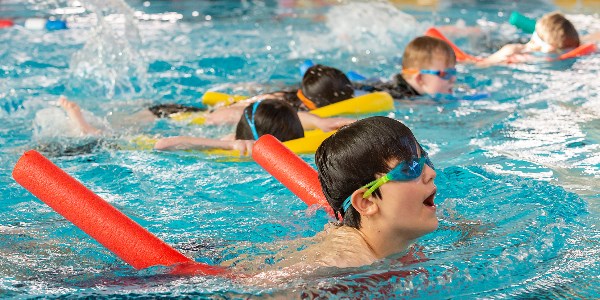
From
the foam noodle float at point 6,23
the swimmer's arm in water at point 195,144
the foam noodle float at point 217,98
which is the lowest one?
the foam noodle float at point 6,23

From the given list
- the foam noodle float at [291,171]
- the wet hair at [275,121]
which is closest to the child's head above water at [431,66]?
the wet hair at [275,121]

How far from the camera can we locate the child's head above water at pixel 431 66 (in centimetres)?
659

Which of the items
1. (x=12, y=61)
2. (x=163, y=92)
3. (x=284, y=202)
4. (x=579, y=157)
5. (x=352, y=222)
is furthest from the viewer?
(x=12, y=61)

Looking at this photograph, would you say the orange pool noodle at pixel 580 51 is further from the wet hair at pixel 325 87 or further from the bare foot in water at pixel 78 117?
the bare foot in water at pixel 78 117

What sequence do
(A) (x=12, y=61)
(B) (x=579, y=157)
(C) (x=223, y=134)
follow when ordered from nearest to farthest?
(B) (x=579, y=157), (C) (x=223, y=134), (A) (x=12, y=61)

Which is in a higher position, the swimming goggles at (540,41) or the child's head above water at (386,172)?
the child's head above water at (386,172)

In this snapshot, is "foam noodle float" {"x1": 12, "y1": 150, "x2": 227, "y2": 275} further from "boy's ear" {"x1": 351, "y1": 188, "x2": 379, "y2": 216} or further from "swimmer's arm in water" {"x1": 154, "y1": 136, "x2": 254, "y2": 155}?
"swimmer's arm in water" {"x1": 154, "y1": 136, "x2": 254, "y2": 155}

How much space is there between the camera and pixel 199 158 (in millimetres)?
5094

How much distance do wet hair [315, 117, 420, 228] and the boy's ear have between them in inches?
0.9

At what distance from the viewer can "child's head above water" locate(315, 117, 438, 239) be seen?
8.94 feet

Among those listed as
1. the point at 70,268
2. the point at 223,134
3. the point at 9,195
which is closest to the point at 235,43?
the point at 223,134

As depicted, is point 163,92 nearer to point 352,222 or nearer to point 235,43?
point 235,43

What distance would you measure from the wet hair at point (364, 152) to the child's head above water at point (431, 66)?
12.9 ft

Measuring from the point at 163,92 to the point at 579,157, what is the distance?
3794mm
